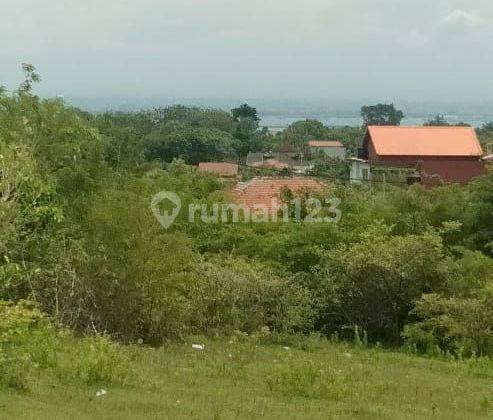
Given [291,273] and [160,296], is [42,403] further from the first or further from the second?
[291,273]

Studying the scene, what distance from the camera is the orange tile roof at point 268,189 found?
68.9 ft

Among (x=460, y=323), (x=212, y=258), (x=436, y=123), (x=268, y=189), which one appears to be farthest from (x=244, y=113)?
(x=460, y=323)

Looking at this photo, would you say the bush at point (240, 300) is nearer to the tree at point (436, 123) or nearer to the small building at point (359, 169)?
the small building at point (359, 169)

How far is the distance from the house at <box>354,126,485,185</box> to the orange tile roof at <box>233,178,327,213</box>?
438 inches

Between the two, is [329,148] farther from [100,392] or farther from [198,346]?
[100,392]

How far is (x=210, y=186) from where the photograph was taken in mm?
21578

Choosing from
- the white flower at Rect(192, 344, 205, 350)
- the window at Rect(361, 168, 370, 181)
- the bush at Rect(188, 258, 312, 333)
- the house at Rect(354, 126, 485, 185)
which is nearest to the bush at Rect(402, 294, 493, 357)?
the bush at Rect(188, 258, 312, 333)

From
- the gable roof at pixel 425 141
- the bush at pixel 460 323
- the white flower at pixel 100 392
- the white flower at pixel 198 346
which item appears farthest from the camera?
the gable roof at pixel 425 141

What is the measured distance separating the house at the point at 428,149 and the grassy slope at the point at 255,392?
25.7 m

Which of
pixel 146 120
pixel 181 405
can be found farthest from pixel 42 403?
pixel 146 120

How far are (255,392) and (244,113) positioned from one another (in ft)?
250

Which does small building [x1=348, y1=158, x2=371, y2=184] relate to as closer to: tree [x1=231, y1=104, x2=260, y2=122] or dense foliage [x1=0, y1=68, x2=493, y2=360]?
dense foliage [x1=0, y1=68, x2=493, y2=360]

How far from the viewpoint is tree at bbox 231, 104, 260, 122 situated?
268ft

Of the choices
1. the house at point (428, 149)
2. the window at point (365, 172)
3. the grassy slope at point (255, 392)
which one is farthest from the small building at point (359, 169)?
the grassy slope at point (255, 392)
